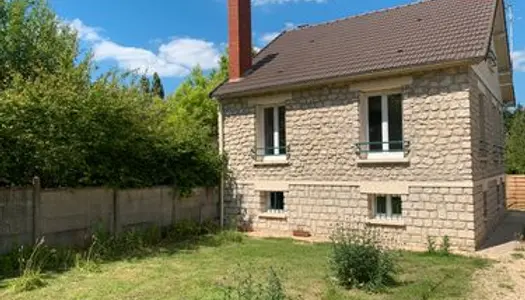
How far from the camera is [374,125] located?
1245 cm

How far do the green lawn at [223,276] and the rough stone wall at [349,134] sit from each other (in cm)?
215

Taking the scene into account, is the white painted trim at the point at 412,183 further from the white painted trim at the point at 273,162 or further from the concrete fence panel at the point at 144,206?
the concrete fence panel at the point at 144,206

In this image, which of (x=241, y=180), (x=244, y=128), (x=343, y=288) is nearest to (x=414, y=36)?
(x=244, y=128)

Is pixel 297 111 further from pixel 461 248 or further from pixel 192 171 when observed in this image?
pixel 461 248

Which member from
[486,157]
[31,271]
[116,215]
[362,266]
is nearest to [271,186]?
[116,215]

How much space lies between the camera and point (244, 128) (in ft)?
48.4

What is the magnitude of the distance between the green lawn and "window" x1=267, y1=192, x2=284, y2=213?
A: 293 centimetres

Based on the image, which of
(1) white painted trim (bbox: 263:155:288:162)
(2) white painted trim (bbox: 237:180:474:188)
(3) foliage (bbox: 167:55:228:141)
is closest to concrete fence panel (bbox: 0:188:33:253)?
(1) white painted trim (bbox: 263:155:288:162)

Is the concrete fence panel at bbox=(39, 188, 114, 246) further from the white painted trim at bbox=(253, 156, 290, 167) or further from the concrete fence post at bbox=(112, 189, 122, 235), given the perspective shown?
the white painted trim at bbox=(253, 156, 290, 167)

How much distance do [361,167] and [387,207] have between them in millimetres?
1211

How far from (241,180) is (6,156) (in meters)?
7.06

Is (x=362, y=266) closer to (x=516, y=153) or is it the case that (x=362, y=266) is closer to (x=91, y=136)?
(x=91, y=136)

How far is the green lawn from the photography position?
24.0 ft

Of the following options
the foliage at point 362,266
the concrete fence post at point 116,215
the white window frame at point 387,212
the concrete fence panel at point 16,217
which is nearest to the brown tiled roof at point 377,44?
the white window frame at point 387,212
